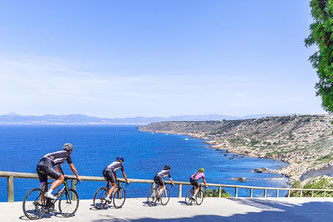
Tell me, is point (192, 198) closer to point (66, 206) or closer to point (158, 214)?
point (158, 214)

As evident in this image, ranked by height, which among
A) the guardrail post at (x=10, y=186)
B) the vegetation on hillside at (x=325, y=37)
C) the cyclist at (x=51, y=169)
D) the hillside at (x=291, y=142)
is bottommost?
the hillside at (x=291, y=142)

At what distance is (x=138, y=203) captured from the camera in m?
11.2

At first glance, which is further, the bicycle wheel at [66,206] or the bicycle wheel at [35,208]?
the bicycle wheel at [66,206]

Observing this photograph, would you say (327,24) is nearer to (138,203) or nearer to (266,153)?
(138,203)

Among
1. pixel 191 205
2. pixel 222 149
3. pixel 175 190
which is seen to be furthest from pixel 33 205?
pixel 222 149

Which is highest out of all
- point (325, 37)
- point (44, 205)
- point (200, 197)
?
point (325, 37)

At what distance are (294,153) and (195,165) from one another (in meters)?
39.4

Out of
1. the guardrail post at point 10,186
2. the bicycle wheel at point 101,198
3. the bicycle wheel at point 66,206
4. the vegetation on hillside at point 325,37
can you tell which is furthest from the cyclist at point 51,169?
the vegetation on hillside at point 325,37

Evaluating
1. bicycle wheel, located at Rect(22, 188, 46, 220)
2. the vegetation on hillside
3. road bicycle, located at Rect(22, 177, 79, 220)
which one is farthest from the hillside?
bicycle wheel, located at Rect(22, 188, 46, 220)

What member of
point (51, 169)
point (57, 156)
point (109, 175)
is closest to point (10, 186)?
point (51, 169)

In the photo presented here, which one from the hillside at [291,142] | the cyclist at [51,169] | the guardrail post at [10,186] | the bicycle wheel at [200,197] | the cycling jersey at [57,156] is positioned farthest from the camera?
the hillside at [291,142]

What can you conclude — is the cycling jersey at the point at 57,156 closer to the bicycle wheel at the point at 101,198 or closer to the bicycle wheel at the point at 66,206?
the bicycle wheel at the point at 66,206

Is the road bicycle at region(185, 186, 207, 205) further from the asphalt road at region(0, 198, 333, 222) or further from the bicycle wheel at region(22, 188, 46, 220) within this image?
the bicycle wheel at region(22, 188, 46, 220)

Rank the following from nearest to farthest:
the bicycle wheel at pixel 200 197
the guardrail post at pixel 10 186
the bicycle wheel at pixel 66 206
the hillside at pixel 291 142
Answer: the bicycle wheel at pixel 66 206 → the guardrail post at pixel 10 186 → the bicycle wheel at pixel 200 197 → the hillside at pixel 291 142
